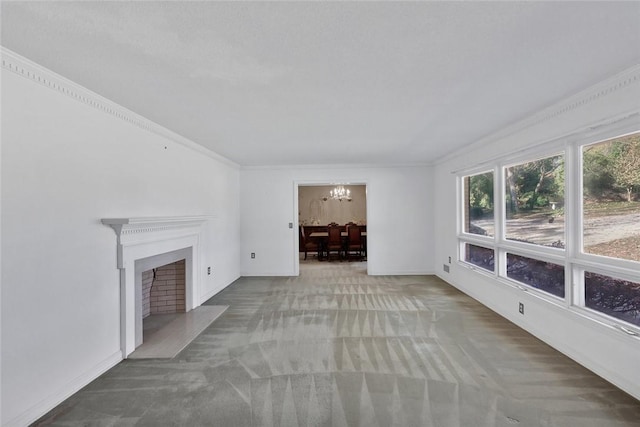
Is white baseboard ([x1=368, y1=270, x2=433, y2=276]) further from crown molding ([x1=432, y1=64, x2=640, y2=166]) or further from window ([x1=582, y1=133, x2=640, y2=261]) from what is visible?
window ([x1=582, y1=133, x2=640, y2=261])

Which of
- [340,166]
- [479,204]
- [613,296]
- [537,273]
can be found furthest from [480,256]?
[340,166]

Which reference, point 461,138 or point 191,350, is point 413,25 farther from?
point 191,350

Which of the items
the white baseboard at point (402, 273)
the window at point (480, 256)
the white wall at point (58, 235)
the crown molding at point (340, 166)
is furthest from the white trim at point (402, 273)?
the white wall at point (58, 235)

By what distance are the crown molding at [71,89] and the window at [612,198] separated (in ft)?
13.2

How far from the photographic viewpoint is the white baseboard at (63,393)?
72.3 inches

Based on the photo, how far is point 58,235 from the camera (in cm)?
207

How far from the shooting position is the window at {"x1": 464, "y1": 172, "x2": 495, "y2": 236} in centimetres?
420

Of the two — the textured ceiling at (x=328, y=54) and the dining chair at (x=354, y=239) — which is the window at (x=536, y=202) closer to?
the textured ceiling at (x=328, y=54)

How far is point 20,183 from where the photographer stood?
1.83 metres

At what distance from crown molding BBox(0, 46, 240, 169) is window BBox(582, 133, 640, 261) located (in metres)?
4.01

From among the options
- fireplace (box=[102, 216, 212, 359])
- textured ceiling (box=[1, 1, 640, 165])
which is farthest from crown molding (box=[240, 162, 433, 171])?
textured ceiling (box=[1, 1, 640, 165])

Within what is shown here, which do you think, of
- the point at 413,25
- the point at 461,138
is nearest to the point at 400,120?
the point at 461,138

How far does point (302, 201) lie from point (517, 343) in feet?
26.9

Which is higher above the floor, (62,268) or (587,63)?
(587,63)
